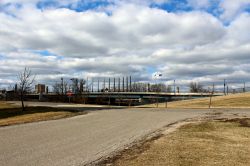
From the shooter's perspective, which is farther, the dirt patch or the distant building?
the distant building

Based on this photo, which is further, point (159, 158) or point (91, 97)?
point (91, 97)

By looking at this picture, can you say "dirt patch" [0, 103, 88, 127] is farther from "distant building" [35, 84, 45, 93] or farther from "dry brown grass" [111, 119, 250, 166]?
"distant building" [35, 84, 45, 93]

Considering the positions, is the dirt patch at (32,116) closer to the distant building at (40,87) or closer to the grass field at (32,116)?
the grass field at (32,116)

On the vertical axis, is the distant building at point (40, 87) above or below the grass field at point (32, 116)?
above

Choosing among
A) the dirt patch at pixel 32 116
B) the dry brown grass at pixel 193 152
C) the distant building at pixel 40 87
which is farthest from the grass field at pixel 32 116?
the distant building at pixel 40 87

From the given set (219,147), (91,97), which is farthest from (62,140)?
(91,97)

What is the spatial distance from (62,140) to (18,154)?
338 centimetres

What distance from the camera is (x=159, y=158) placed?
9.48 m

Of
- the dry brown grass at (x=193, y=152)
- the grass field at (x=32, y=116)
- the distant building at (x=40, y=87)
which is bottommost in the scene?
the grass field at (x=32, y=116)

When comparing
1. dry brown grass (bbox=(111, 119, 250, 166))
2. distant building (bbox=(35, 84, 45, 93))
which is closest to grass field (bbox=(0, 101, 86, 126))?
dry brown grass (bbox=(111, 119, 250, 166))

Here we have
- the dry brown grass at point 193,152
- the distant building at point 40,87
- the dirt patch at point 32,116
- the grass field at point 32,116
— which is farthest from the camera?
the distant building at point 40,87

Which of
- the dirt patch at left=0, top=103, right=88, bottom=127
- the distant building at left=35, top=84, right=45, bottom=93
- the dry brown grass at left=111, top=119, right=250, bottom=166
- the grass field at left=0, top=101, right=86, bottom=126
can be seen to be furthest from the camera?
the distant building at left=35, top=84, right=45, bottom=93

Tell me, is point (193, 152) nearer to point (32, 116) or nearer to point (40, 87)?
point (32, 116)

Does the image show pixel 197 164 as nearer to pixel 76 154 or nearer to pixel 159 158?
pixel 159 158
